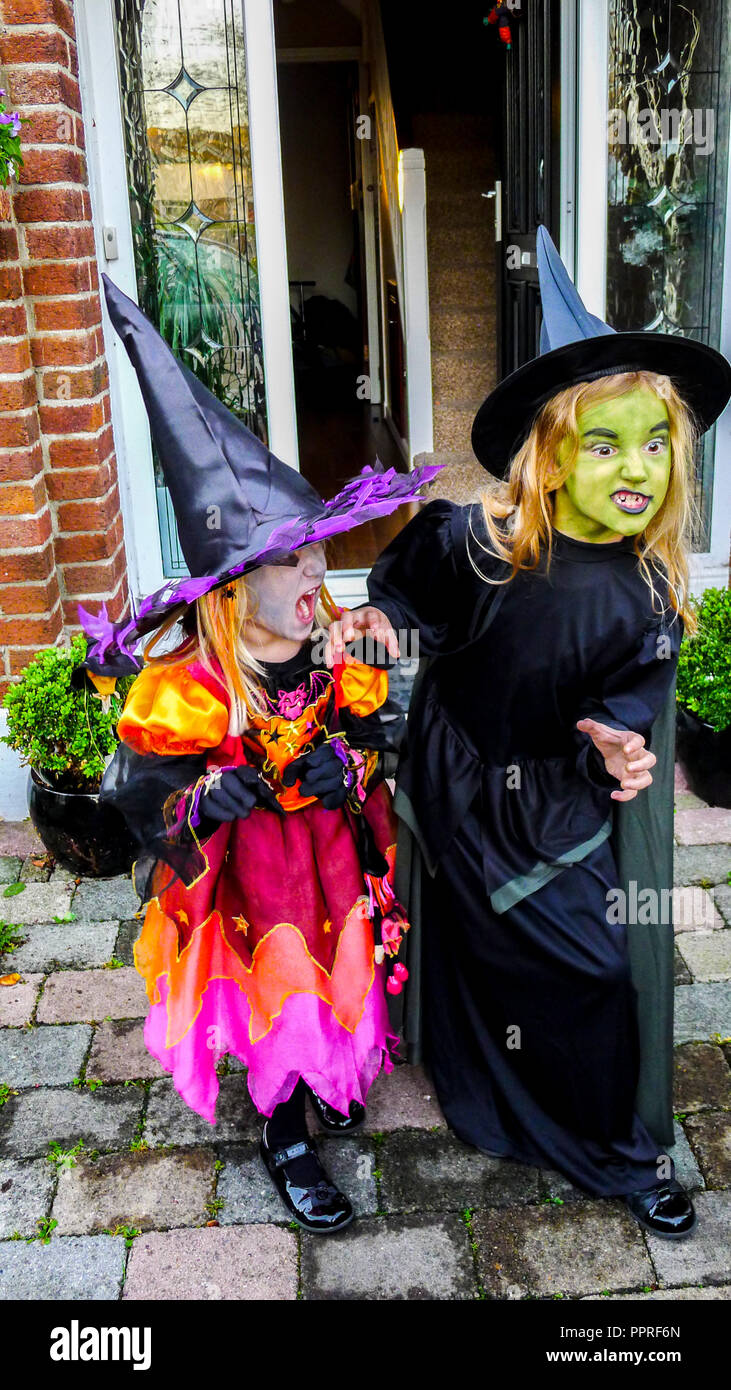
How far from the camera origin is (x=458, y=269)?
7293 millimetres

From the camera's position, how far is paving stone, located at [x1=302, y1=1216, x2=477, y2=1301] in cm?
224

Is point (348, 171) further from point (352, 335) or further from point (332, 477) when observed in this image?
point (332, 477)

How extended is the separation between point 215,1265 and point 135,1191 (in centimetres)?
29

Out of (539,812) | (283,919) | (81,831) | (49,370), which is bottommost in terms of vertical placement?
(81,831)

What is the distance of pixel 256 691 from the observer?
232cm

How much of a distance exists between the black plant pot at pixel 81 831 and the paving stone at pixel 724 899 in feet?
5.65

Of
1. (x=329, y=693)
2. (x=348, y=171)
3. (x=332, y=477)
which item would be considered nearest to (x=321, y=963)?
(x=329, y=693)

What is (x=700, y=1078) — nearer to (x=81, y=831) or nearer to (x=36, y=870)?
(x=81, y=831)

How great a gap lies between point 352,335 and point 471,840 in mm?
11274

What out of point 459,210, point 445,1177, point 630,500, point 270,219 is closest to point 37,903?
point 445,1177

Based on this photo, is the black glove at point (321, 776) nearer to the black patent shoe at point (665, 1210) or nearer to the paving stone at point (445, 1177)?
the paving stone at point (445, 1177)

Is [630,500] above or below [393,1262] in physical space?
above

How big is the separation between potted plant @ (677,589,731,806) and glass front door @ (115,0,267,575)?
177cm
